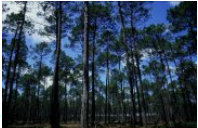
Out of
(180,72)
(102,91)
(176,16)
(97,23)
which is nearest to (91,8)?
(97,23)

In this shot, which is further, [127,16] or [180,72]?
[180,72]

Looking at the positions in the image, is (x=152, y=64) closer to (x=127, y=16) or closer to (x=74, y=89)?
(x=127, y=16)

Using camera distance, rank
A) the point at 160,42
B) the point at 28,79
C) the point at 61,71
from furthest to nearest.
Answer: the point at 28,79 < the point at 61,71 < the point at 160,42

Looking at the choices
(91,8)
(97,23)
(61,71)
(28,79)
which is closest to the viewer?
(91,8)

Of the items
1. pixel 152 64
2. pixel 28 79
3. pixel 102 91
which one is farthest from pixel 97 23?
pixel 102 91

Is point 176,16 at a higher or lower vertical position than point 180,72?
higher

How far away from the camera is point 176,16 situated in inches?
818

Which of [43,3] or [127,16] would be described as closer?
[43,3]

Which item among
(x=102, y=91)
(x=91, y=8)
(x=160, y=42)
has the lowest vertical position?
(x=102, y=91)

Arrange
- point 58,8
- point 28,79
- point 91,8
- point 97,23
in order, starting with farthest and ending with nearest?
point 28,79
point 97,23
point 91,8
point 58,8

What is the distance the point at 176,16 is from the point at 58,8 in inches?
436

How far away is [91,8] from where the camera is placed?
20547mm

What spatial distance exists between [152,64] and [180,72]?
4313 mm

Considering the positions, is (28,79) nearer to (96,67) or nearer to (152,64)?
(96,67)
